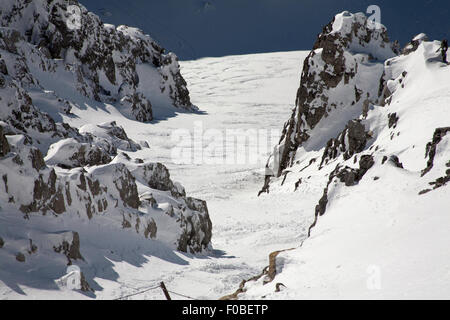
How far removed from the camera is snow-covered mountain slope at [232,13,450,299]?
38.2ft

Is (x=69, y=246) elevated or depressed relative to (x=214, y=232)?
elevated

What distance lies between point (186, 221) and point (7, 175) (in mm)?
9775

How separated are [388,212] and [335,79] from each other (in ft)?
99.1

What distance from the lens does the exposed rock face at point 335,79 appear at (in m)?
43.8

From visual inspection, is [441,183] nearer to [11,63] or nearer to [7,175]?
[7,175]

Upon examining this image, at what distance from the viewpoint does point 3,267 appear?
14.7 m

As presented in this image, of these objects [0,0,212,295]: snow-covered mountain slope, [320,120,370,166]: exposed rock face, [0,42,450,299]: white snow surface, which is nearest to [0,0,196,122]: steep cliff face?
[0,0,212,295]: snow-covered mountain slope

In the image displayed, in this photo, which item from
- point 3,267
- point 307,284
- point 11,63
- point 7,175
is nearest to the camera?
point 307,284

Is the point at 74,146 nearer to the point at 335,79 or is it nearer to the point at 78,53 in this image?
the point at 335,79

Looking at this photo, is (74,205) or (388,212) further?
(74,205)

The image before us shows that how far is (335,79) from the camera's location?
145ft

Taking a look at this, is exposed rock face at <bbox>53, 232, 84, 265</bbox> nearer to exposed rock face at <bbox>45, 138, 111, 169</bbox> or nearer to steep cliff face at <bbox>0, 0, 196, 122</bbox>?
exposed rock face at <bbox>45, 138, 111, 169</bbox>

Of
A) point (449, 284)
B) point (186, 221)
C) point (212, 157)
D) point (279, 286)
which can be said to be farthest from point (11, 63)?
point (449, 284)
